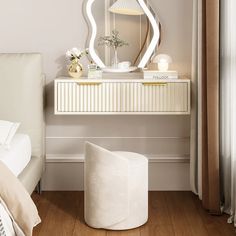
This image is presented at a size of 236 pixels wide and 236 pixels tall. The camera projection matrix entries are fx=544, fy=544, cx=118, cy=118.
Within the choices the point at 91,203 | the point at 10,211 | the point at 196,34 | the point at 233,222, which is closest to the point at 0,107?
the point at 91,203

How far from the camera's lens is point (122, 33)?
3.97 m

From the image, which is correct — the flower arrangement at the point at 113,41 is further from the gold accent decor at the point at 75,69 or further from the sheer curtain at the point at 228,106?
the sheer curtain at the point at 228,106

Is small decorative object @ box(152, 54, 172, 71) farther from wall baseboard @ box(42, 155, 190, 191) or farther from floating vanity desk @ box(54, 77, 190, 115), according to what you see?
wall baseboard @ box(42, 155, 190, 191)

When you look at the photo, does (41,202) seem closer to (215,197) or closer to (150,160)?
(150,160)

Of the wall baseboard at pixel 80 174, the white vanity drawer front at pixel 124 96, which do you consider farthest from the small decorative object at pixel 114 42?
the wall baseboard at pixel 80 174

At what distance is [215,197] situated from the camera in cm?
352

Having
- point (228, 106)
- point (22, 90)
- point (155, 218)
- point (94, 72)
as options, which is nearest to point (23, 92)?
point (22, 90)

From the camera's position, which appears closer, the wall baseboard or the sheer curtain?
the sheer curtain

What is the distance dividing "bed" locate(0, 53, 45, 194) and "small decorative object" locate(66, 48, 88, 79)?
0.22m

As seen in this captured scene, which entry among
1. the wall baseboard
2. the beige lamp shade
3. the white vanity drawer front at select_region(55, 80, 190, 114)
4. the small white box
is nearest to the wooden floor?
the wall baseboard

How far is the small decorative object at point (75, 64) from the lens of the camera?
12.5 ft

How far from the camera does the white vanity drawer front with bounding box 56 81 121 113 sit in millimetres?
3744

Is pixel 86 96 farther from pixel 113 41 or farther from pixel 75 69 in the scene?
pixel 113 41

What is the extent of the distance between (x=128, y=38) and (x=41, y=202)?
1334mm
